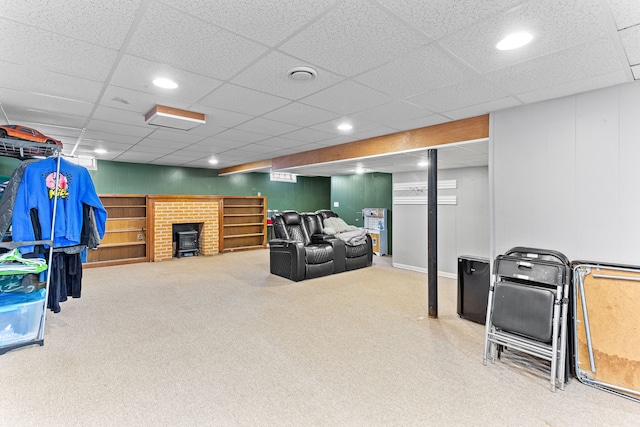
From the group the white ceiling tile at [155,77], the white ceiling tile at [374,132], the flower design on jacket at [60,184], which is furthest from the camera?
the white ceiling tile at [374,132]

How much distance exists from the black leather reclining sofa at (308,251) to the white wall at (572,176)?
3083 mm

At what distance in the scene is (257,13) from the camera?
1.56 metres

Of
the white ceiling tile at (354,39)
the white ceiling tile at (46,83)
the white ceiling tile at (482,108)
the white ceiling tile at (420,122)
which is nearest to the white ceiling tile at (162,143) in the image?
the white ceiling tile at (46,83)

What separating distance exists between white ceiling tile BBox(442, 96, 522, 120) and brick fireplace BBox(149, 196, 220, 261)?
20.8 feet

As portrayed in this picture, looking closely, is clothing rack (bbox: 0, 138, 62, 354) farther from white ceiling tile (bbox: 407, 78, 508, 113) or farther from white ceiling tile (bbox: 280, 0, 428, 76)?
white ceiling tile (bbox: 407, 78, 508, 113)

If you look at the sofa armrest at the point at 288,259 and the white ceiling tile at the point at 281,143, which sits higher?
the white ceiling tile at the point at 281,143

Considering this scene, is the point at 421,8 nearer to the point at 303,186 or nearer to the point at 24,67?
→ the point at 24,67

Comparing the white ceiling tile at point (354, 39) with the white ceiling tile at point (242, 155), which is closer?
the white ceiling tile at point (354, 39)

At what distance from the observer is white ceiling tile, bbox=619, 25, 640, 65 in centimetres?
168

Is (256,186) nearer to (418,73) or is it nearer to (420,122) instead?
(420,122)

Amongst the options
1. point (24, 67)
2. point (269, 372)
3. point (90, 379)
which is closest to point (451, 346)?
point (269, 372)

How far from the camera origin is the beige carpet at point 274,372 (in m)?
1.92

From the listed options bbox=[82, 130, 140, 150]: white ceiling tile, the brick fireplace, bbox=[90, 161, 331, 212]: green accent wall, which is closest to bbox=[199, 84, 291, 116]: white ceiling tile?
bbox=[82, 130, 140, 150]: white ceiling tile

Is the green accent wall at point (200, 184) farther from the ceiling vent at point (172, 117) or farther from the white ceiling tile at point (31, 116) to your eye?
the ceiling vent at point (172, 117)
